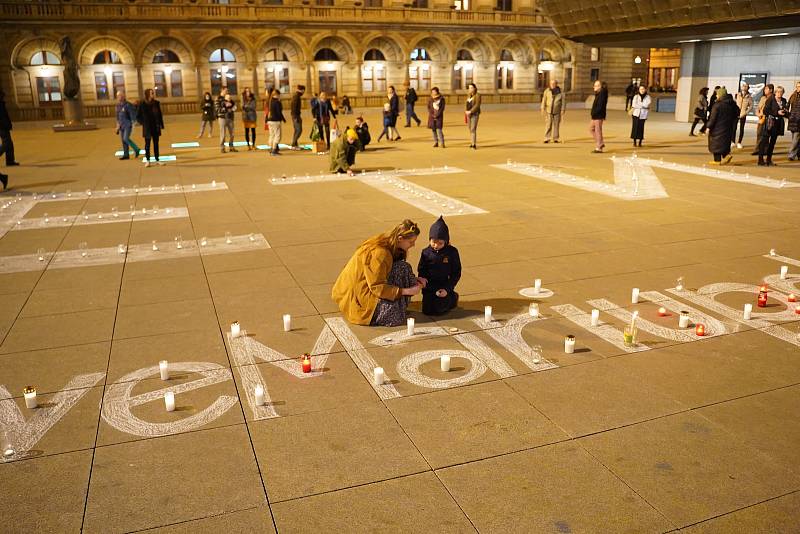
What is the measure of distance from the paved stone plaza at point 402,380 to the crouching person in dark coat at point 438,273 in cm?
23

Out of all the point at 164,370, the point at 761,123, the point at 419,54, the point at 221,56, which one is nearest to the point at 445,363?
the point at 164,370

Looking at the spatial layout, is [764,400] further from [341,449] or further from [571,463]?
[341,449]

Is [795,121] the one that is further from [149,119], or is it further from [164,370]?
[164,370]

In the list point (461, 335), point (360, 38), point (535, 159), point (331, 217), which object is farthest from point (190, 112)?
point (461, 335)

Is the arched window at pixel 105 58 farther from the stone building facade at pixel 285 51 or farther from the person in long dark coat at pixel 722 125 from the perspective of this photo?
the person in long dark coat at pixel 722 125

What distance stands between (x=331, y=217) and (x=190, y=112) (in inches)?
1308

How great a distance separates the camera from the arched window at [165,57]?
137ft

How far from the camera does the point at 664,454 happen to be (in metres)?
4.35

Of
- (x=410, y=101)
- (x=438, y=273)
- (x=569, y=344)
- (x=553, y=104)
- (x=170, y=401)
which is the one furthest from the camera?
(x=410, y=101)

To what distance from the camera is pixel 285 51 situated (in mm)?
44812

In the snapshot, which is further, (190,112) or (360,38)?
(360,38)

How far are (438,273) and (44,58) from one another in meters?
40.6

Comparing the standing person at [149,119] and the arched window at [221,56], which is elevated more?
the arched window at [221,56]

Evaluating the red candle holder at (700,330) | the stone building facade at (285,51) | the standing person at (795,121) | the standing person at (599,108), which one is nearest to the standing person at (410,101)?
the standing person at (599,108)
